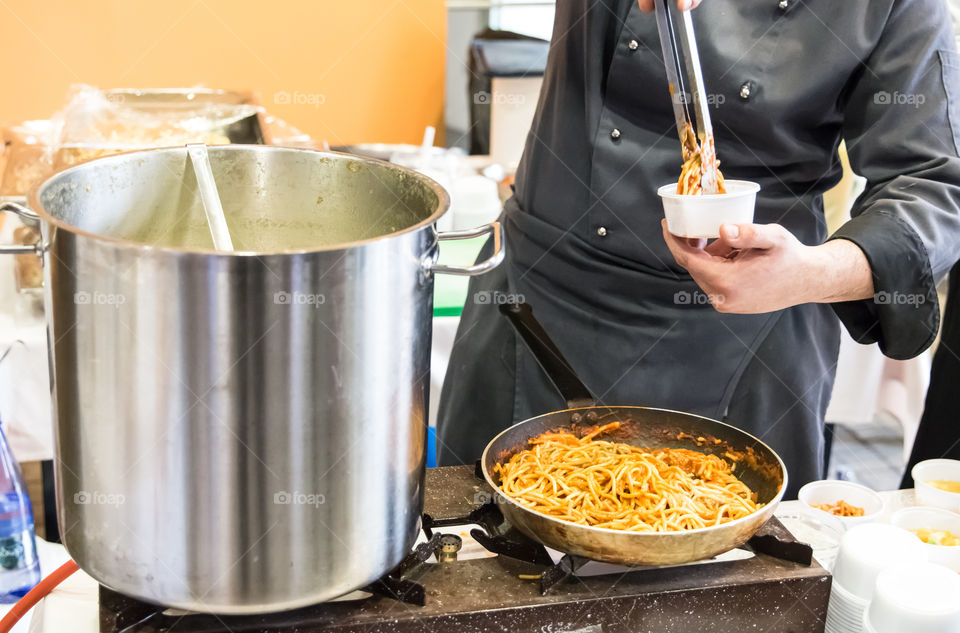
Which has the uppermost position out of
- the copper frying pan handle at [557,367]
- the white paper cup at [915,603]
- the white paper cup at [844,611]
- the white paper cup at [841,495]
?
the copper frying pan handle at [557,367]

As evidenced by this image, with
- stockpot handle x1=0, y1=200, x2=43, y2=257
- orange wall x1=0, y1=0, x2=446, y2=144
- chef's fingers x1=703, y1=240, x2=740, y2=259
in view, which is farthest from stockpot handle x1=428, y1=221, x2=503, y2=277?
orange wall x1=0, y1=0, x2=446, y2=144

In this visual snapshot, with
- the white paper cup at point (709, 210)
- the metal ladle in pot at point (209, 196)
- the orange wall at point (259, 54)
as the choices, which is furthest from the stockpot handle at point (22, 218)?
the orange wall at point (259, 54)

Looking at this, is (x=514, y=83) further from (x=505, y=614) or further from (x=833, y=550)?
(x=505, y=614)

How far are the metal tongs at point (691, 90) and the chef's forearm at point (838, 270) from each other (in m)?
0.17

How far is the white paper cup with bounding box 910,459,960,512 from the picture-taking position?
1561mm

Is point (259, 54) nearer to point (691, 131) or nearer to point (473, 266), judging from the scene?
point (691, 131)

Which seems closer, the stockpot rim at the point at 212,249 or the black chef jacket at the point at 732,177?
the stockpot rim at the point at 212,249

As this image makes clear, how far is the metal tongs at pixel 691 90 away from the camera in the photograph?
118 centimetres

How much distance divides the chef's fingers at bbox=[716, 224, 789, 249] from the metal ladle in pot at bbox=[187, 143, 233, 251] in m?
0.60

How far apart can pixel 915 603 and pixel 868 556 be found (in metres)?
0.14

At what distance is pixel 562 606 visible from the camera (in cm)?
96

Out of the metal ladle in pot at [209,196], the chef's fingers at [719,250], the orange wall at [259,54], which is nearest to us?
the metal ladle in pot at [209,196]

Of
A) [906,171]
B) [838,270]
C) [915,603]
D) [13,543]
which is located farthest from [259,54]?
[915,603]

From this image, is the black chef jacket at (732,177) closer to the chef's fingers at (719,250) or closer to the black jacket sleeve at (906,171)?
the black jacket sleeve at (906,171)
